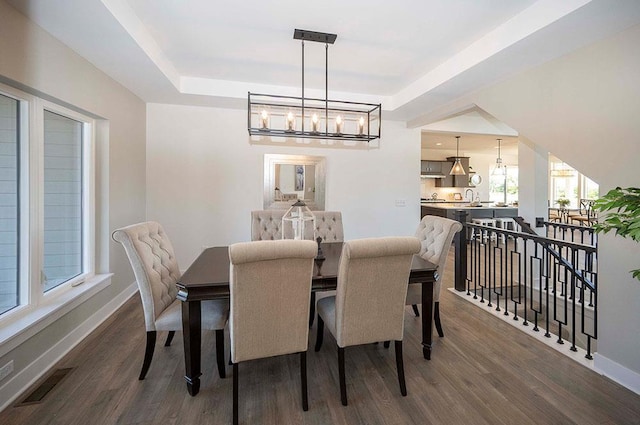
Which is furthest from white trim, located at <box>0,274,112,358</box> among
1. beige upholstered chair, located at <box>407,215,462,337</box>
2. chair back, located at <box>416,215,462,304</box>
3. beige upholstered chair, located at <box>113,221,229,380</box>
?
chair back, located at <box>416,215,462,304</box>

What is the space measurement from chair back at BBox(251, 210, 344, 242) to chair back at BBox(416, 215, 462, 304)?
99 cm

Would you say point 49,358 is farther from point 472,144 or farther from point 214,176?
point 472,144

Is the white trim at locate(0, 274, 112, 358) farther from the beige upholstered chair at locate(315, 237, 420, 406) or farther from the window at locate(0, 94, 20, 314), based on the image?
the beige upholstered chair at locate(315, 237, 420, 406)

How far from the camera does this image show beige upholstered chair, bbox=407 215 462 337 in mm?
2541

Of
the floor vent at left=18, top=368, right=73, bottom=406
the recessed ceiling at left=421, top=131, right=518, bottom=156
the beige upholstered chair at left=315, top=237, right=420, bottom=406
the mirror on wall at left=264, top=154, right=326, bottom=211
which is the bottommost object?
the floor vent at left=18, top=368, right=73, bottom=406

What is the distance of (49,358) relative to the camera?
2.22m

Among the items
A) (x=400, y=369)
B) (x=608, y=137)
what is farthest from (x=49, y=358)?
(x=608, y=137)

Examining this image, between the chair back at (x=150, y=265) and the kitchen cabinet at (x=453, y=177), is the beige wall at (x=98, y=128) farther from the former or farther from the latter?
the kitchen cabinet at (x=453, y=177)

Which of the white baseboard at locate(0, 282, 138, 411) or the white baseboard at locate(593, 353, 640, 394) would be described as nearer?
the white baseboard at locate(0, 282, 138, 411)

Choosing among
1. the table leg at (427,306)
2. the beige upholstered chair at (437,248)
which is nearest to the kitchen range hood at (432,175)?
the beige upholstered chair at (437,248)

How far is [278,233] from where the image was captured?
3.41 metres

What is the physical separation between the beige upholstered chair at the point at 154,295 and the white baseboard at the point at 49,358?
0.70 m

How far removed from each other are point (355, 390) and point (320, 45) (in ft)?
9.53

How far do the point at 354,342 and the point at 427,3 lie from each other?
8.00 feet
